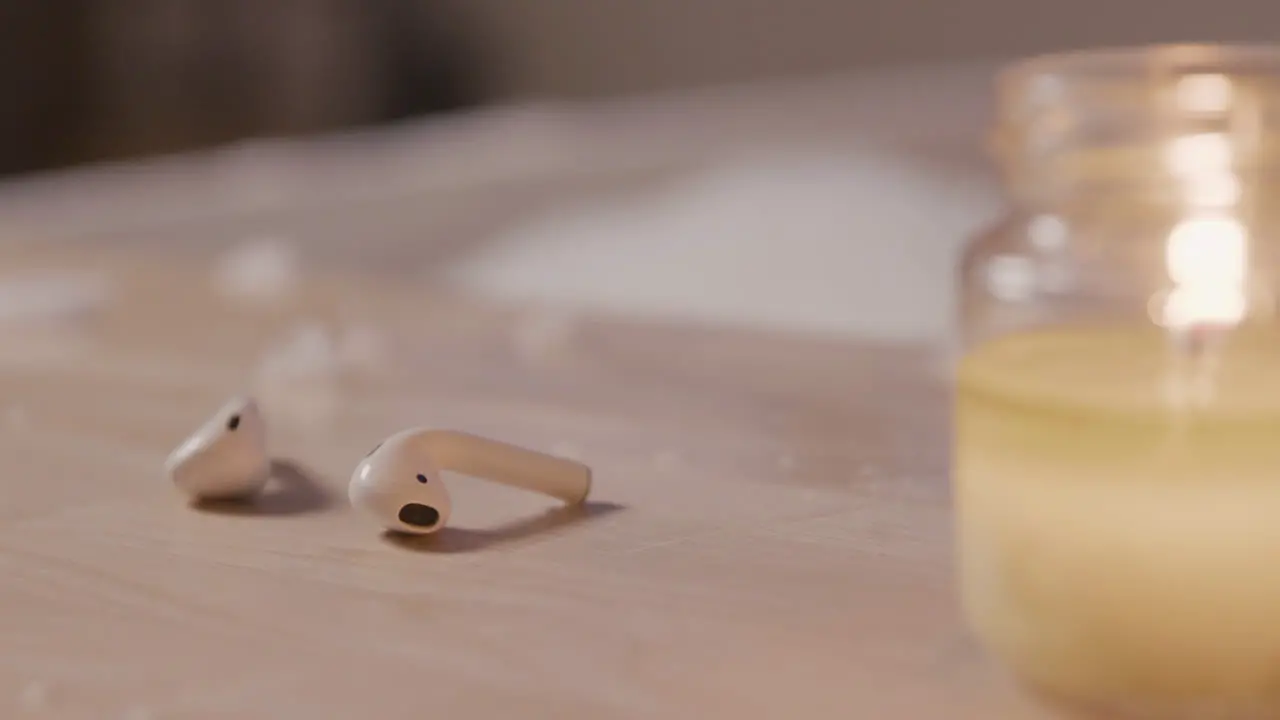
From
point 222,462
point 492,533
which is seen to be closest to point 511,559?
point 492,533

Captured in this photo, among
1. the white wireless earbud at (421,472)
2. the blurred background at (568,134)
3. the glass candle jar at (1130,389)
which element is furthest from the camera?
the blurred background at (568,134)

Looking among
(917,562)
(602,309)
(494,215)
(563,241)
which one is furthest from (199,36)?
(917,562)

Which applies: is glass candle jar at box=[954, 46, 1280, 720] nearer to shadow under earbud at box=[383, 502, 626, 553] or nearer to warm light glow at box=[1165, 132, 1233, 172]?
warm light glow at box=[1165, 132, 1233, 172]

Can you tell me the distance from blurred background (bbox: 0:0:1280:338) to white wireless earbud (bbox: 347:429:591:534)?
59cm

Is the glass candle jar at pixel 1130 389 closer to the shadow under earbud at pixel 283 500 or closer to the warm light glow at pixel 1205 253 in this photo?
the warm light glow at pixel 1205 253

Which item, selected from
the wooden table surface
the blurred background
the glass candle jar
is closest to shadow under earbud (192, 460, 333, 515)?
the wooden table surface

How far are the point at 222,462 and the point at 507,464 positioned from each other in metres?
0.11

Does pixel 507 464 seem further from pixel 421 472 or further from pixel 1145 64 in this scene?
pixel 1145 64

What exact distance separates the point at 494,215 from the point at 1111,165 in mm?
1526

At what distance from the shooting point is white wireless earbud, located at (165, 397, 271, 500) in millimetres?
599

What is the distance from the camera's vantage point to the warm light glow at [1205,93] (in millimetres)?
443

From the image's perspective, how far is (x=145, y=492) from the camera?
24.9 inches

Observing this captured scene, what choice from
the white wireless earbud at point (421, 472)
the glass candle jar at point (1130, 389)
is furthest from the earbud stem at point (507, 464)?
the glass candle jar at point (1130, 389)

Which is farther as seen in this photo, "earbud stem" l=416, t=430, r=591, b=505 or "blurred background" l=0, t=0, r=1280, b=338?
"blurred background" l=0, t=0, r=1280, b=338
